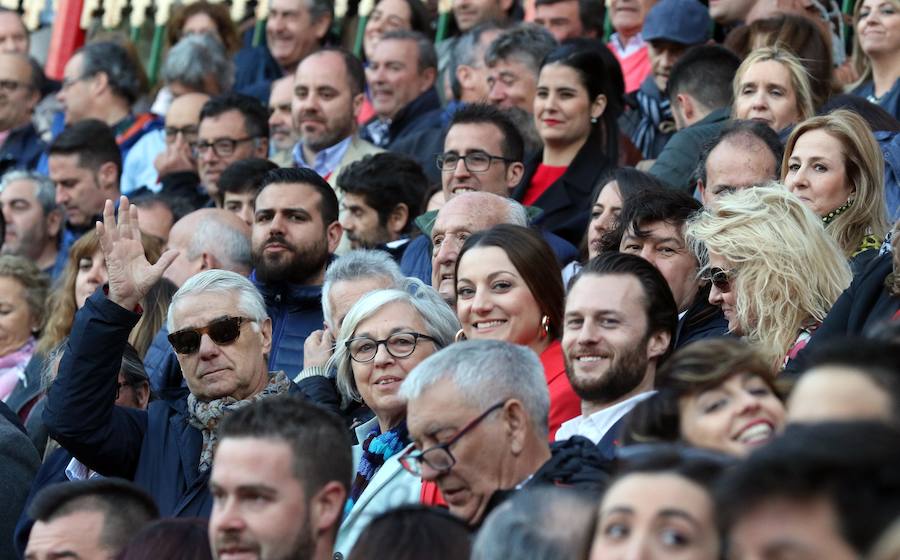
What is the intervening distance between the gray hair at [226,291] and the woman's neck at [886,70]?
3.64 meters

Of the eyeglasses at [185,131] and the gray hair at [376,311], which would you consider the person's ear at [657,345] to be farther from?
the eyeglasses at [185,131]

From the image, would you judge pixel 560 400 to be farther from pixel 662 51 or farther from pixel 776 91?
pixel 662 51

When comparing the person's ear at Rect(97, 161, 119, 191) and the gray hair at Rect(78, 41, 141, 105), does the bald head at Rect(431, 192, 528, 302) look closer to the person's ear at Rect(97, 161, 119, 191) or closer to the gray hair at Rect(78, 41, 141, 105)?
the person's ear at Rect(97, 161, 119, 191)

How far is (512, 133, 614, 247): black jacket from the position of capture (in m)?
8.91

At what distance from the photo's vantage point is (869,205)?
693cm

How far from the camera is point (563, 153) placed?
9.35 m

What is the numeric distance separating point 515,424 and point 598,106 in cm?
426

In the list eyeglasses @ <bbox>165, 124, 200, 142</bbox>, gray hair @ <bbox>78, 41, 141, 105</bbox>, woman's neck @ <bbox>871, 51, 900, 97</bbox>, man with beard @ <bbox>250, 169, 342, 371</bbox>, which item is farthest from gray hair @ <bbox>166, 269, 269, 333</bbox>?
gray hair @ <bbox>78, 41, 141, 105</bbox>

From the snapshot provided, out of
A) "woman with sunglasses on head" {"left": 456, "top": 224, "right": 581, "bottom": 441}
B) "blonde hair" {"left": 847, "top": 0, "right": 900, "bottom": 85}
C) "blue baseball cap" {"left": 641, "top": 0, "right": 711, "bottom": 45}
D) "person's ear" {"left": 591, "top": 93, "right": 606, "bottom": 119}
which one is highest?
"blue baseball cap" {"left": 641, "top": 0, "right": 711, "bottom": 45}

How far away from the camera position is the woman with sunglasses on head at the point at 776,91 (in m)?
8.36

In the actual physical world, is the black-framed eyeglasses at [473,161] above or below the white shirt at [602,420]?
above

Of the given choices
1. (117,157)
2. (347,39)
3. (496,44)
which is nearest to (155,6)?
(347,39)

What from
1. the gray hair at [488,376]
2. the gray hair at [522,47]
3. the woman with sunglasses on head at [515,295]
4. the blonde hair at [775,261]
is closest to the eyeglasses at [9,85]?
the gray hair at [522,47]

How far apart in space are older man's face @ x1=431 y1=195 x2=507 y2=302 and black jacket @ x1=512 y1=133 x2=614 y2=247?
1071mm
